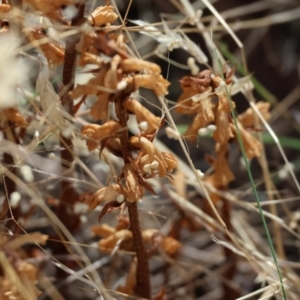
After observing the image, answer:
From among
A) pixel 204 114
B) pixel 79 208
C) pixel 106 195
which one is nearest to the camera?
pixel 106 195

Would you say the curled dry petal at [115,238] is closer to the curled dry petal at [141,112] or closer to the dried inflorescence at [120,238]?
the dried inflorescence at [120,238]

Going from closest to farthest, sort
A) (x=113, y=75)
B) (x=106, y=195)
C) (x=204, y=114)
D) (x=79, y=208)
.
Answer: (x=113, y=75) < (x=106, y=195) < (x=204, y=114) < (x=79, y=208)

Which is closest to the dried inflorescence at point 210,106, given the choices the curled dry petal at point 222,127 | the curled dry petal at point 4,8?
the curled dry petal at point 222,127

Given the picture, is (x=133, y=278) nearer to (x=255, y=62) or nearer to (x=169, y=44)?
(x=169, y=44)

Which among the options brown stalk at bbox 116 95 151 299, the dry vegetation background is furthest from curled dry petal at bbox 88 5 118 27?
brown stalk at bbox 116 95 151 299

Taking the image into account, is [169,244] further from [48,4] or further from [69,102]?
[48,4]

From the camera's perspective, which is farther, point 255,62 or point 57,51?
point 255,62

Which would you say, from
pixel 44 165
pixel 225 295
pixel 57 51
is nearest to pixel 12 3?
pixel 57 51

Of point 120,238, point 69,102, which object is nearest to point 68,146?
point 69,102
